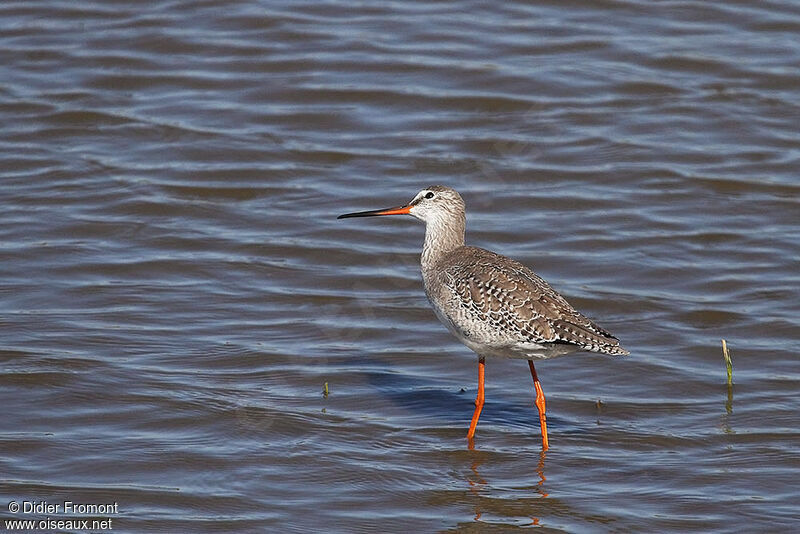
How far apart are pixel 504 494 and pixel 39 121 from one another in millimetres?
7843

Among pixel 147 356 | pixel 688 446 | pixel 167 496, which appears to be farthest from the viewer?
pixel 147 356

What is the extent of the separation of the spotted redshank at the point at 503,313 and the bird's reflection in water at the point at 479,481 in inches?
8.2

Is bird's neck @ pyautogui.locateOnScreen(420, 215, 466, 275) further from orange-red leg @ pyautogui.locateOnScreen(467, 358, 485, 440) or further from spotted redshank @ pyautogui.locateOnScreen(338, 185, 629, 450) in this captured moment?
orange-red leg @ pyautogui.locateOnScreen(467, 358, 485, 440)

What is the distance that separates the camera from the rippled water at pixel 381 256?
7.46 meters

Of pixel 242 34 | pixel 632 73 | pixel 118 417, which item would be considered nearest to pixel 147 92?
pixel 242 34

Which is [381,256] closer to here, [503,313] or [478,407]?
[478,407]

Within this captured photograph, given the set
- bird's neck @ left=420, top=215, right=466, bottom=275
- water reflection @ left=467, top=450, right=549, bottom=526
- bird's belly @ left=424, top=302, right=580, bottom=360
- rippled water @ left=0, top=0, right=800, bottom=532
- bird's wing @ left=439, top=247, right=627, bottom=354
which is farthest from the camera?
bird's neck @ left=420, top=215, right=466, bottom=275

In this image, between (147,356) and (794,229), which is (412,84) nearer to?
(794,229)

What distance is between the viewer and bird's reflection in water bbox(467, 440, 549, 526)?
7176 millimetres

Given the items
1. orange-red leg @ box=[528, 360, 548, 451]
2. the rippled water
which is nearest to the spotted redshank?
orange-red leg @ box=[528, 360, 548, 451]

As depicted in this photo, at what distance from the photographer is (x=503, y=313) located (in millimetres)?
7855

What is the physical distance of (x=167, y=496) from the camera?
7152 mm

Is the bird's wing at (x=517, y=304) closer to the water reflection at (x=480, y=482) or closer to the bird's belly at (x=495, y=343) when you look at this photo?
the bird's belly at (x=495, y=343)

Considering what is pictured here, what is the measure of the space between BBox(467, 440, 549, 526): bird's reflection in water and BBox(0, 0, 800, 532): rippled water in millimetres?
28
